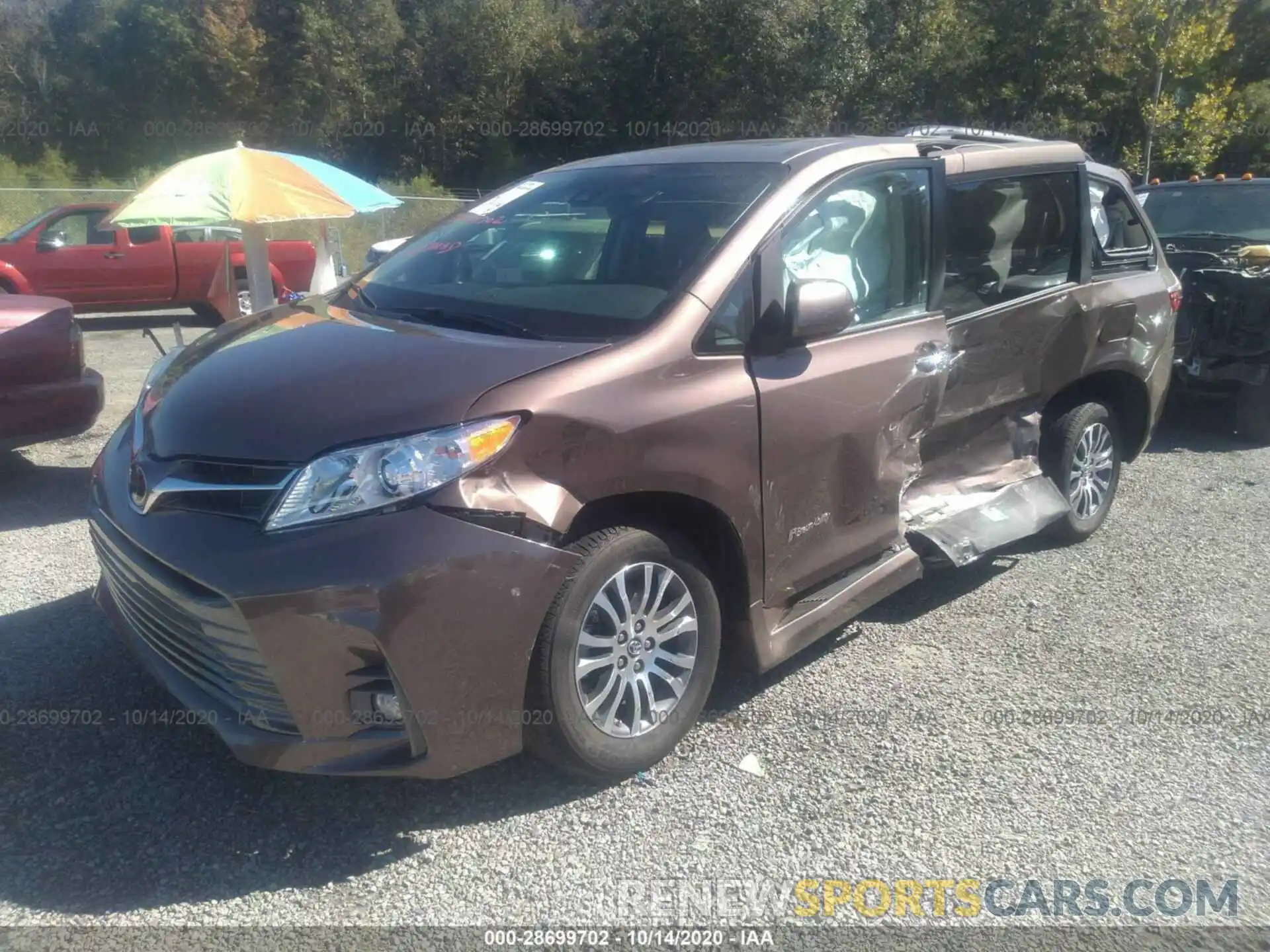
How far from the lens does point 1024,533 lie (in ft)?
16.6

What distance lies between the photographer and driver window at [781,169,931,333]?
4047 mm

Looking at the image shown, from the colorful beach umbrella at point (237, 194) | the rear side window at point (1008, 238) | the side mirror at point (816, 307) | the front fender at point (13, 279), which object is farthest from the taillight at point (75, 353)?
the front fender at point (13, 279)

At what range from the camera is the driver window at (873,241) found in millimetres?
4047

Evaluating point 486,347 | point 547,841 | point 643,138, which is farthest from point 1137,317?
point 643,138

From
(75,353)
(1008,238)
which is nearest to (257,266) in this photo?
(75,353)

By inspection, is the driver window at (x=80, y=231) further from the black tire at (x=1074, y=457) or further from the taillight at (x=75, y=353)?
the black tire at (x=1074, y=457)

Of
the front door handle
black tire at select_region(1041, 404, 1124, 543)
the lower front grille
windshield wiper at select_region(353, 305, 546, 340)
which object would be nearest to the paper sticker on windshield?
windshield wiper at select_region(353, 305, 546, 340)

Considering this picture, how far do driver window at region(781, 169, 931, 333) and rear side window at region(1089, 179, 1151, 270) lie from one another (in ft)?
5.48

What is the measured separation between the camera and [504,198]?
460 cm

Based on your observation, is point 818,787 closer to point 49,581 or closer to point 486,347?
point 486,347

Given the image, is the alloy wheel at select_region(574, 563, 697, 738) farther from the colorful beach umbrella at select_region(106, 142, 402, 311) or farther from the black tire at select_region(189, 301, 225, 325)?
the black tire at select_region(189, 301, 225, 325)

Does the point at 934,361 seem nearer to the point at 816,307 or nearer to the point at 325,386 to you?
the point at 816,307

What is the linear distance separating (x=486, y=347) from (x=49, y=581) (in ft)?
9.14

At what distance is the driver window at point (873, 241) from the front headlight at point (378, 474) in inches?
61.0
